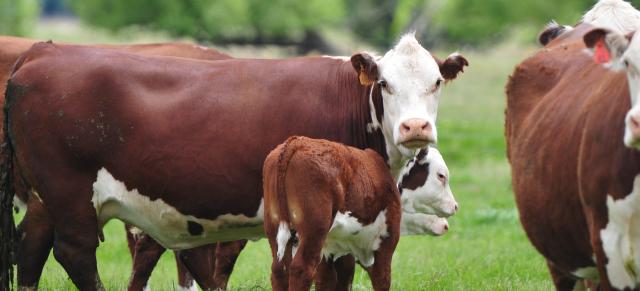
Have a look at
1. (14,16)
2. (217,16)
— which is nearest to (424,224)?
(14,16)

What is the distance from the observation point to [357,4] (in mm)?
60625

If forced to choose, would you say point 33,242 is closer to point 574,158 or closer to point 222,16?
point 574,158

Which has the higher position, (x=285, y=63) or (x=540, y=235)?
(x=285, y=63)

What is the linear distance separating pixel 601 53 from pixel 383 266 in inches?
85.9

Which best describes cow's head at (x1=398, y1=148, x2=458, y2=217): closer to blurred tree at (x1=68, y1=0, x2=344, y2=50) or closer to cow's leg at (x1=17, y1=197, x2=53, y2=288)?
cow's leg at (x1=17, y1=197, x2=53, y2=288)

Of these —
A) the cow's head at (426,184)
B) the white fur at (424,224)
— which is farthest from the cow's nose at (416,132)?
the white fur at (424,224)

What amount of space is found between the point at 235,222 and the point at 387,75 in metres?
1.38

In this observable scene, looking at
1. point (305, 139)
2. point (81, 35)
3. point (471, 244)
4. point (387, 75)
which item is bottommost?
point (471, 244)

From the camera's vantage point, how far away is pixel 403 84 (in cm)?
714

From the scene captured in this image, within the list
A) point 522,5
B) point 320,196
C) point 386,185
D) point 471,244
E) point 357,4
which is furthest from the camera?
point 357,4

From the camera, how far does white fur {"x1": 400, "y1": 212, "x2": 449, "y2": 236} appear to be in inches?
345

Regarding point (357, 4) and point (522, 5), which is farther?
point (357, 4)

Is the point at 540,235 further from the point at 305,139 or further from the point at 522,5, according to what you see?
the point at 522,5

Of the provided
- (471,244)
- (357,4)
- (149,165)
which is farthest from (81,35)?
(149,165)
